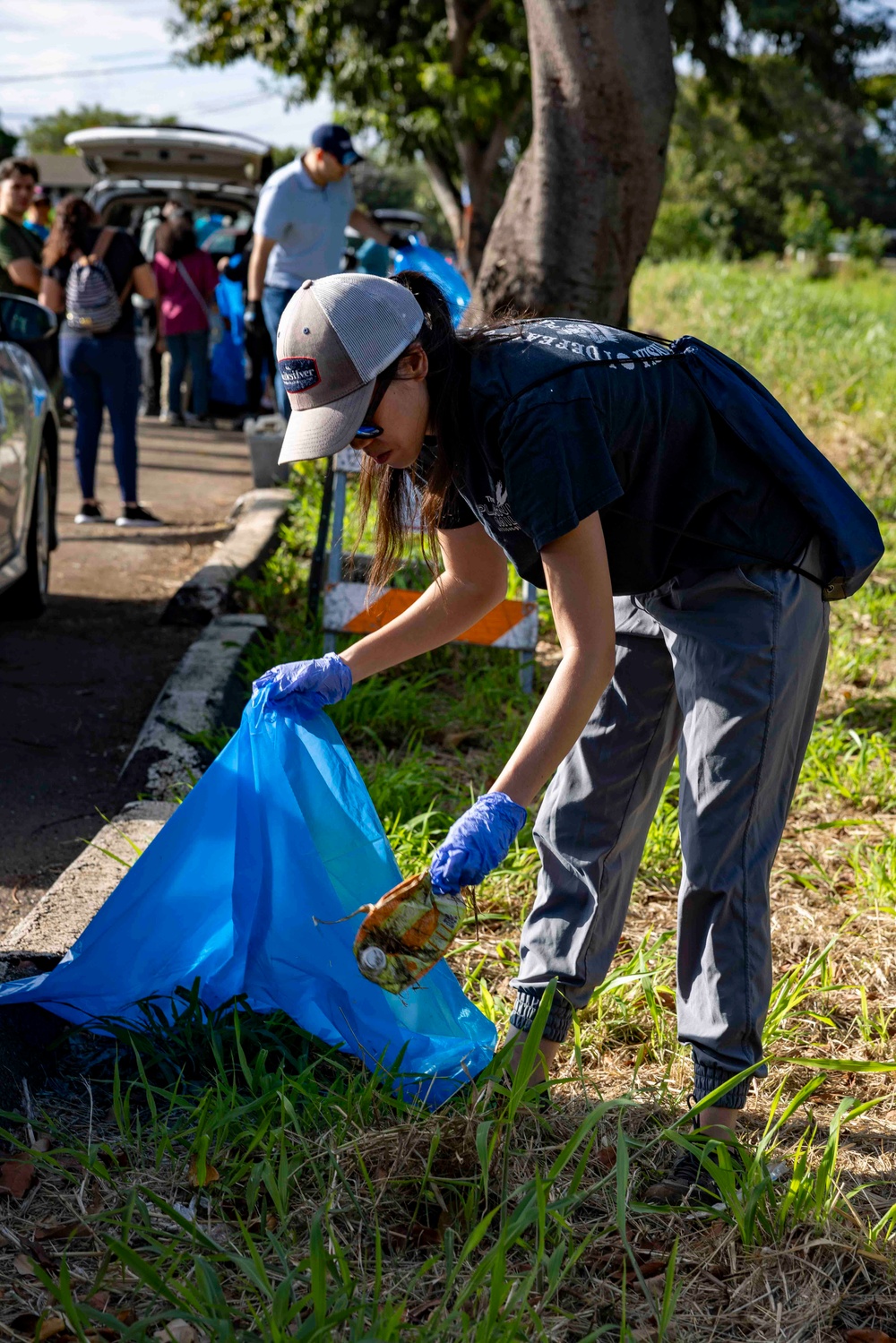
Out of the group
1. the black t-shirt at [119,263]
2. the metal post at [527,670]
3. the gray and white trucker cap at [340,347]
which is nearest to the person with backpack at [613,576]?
the gray and white trucker cap at [340,347]

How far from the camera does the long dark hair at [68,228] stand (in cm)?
682

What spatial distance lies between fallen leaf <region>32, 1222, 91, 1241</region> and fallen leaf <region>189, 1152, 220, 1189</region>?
180 mm

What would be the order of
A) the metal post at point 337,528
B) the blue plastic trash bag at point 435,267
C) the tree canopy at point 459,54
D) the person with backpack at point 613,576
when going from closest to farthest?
the person with backpack at point 613,576 < the blue plastic trash bag at point 435,267 < the metal post at point 337,528 < the tree canopy at point 459,54

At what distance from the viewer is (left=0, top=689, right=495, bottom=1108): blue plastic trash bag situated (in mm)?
2365

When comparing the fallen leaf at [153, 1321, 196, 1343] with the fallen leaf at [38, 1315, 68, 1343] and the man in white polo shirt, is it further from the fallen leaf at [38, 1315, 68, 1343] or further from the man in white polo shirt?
the man in white polo shirt

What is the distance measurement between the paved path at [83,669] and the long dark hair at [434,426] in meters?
1.46

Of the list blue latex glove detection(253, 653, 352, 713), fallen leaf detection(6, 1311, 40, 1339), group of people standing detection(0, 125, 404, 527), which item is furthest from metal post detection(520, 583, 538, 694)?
fallen leaf detection(6, 1311, 40, 1339)

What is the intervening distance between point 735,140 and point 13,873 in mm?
45506

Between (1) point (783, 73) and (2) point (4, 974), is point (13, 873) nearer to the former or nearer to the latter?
(2) point (4, 974)

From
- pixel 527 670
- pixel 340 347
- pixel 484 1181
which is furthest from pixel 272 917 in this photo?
pixel 527 670

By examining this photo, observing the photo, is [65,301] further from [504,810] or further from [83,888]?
[504,810]

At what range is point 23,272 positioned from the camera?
6895 millimetres

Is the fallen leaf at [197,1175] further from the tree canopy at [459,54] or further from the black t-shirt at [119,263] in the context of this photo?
the tree canopy at [459,54]

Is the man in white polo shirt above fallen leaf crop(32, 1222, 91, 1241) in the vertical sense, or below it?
above
